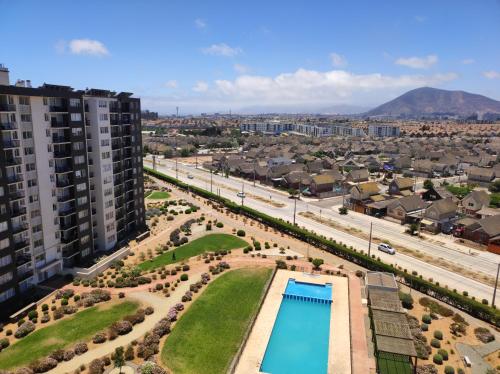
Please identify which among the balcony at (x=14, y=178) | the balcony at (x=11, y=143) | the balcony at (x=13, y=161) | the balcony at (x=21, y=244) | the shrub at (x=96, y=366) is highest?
the balcony at (x=11, y=143)

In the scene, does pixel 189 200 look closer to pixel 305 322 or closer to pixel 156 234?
pixel 156 234

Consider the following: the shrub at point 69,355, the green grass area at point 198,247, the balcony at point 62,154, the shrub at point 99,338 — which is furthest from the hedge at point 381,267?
the shrub at point 69,355

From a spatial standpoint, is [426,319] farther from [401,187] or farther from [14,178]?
[401,187]

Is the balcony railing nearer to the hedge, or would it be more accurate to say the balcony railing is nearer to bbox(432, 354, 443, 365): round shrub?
the hedge

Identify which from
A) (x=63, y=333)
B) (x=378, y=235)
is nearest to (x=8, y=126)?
(x=63, y=333)

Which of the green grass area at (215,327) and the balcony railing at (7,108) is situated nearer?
the green grass area at (215,327)

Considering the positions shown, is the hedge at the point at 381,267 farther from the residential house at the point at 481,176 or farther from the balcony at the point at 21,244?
the residential house at the point at 481,176

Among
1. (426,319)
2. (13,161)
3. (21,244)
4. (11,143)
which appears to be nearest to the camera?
(426,319)
